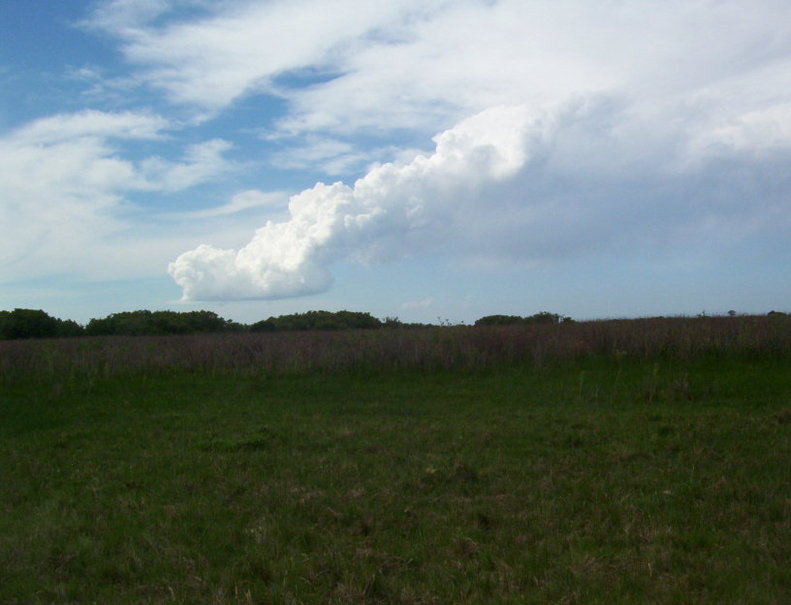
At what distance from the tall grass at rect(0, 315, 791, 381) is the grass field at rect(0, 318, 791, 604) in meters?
4.88

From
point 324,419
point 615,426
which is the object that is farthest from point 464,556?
point 324,419

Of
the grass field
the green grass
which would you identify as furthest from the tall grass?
→ the green grass

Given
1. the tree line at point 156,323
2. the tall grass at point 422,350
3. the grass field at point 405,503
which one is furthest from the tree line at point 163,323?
the grass field at point 405,503

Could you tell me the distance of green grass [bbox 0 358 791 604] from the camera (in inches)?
187

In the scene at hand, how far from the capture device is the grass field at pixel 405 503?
474cm

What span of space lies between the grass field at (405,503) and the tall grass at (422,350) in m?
4.88

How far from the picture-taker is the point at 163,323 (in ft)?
96.7

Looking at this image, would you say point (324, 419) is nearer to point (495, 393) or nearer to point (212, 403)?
point (212, 403)

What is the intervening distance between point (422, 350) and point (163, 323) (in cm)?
1510

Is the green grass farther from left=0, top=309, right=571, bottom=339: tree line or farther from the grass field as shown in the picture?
left=0, top=309, right=571, bottom=339: tree line

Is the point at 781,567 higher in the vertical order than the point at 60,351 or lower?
lower

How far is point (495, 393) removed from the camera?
45.9 feet

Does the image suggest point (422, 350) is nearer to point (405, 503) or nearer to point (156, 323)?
point (405, 503)

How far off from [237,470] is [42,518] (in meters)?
1.99
